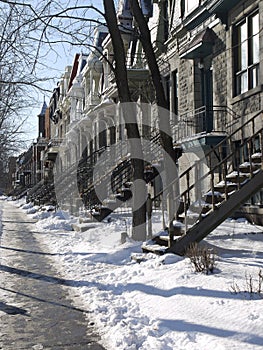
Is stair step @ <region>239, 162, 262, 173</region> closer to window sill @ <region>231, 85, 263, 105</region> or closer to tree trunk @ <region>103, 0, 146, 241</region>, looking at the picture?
tree trunk @ <region>103, 0, 146, 241</region>

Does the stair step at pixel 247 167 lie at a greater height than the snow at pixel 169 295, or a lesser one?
greater

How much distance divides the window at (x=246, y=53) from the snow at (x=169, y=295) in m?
4.82

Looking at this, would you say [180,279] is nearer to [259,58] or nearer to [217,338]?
[217,338]

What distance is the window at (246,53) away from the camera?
1392 centimetres

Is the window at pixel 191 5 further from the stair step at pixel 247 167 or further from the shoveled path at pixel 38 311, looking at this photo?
the shoveled path at pixel 38 311

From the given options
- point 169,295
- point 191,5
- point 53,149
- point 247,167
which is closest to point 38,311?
point 169,295

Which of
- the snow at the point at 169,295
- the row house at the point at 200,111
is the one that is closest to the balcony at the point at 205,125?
the row house at the point at 200,111

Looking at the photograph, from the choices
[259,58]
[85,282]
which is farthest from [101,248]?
[259,58]

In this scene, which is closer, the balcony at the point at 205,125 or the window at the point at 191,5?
the balcony at the point at 205,125

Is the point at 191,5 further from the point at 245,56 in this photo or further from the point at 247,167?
the point at 247,167

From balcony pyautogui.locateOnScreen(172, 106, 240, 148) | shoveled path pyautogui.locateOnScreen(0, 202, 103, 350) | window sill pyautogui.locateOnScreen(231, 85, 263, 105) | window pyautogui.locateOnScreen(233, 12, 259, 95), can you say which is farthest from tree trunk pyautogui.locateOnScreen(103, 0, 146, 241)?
window pyautogui.locateOnScreen(233, 12, 259, 95)

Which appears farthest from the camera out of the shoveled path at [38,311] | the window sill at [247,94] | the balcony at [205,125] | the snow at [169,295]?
the balcony at [205,125]

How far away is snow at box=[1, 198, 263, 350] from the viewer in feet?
17.2

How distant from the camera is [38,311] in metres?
6.95
